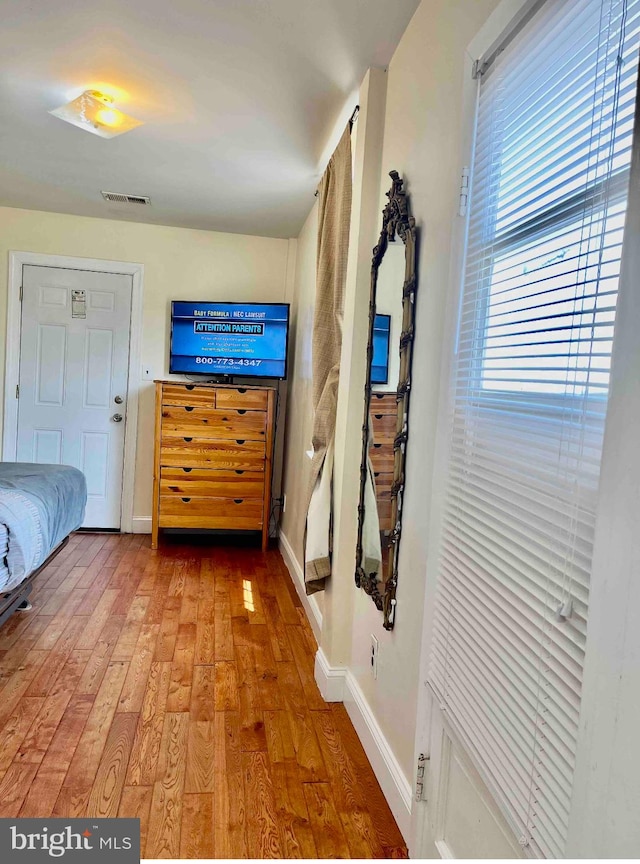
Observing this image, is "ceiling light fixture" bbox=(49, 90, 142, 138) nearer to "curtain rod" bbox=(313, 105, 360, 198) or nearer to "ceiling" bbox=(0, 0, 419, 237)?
"ceiling" bbox=(0, 0, 419, 237)

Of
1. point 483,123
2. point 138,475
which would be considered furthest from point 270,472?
point 483,123

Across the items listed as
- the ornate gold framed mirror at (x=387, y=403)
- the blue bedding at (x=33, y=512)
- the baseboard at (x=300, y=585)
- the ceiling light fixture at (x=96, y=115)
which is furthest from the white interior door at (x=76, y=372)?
the ornate gold framed mirror at (x=387, y=403)

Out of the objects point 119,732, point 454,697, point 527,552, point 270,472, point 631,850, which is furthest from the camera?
point 270,472

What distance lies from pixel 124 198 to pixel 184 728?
132 inches

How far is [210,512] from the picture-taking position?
4.27m

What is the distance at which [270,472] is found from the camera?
4.37 m

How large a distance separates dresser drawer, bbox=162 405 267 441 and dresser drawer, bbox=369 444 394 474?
236cm

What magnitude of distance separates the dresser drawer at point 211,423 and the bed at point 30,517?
96 centimetres

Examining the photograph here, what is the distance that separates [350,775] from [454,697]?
858mm

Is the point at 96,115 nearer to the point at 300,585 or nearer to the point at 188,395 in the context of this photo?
the point at 188,395

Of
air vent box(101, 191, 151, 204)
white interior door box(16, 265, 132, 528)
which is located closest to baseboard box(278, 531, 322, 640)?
white interior door box(16, 265, 132, 528)

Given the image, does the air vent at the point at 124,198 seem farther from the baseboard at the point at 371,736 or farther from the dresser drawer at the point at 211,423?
the baseboard at the point at 371,736

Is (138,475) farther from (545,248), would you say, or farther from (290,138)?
(545,248)

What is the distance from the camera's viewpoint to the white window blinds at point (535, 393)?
0.81m
